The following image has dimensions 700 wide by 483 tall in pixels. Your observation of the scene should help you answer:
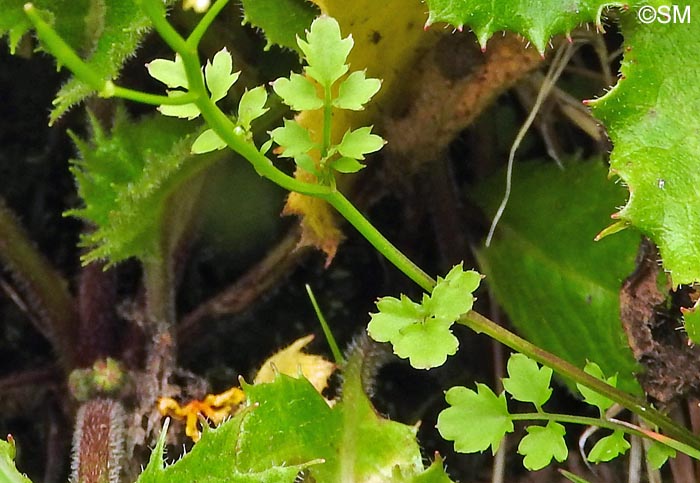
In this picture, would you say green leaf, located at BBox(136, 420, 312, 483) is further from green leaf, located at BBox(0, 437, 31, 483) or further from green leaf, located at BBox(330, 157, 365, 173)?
green leaf, located at BBox(330, 157, 365, 173)

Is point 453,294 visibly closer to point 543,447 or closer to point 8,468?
point 543,447

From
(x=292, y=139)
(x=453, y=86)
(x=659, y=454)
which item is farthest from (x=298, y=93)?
(x=659, y=454)

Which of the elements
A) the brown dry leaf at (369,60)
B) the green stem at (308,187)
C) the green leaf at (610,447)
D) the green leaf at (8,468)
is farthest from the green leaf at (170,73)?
the green leaf at (610,447)

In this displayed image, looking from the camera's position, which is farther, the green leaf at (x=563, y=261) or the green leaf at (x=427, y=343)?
the green leaf at (x=563, y=261)

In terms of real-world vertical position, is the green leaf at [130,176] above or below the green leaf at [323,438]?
above

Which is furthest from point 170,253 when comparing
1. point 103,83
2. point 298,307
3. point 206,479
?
point 103,83

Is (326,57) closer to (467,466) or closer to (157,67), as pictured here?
(157,67)

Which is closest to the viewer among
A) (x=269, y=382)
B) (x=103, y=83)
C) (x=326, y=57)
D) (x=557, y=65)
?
(x=103, y=83)

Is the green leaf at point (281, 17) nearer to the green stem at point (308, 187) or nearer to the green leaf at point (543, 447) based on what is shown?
the green stem at point (308, 187)
